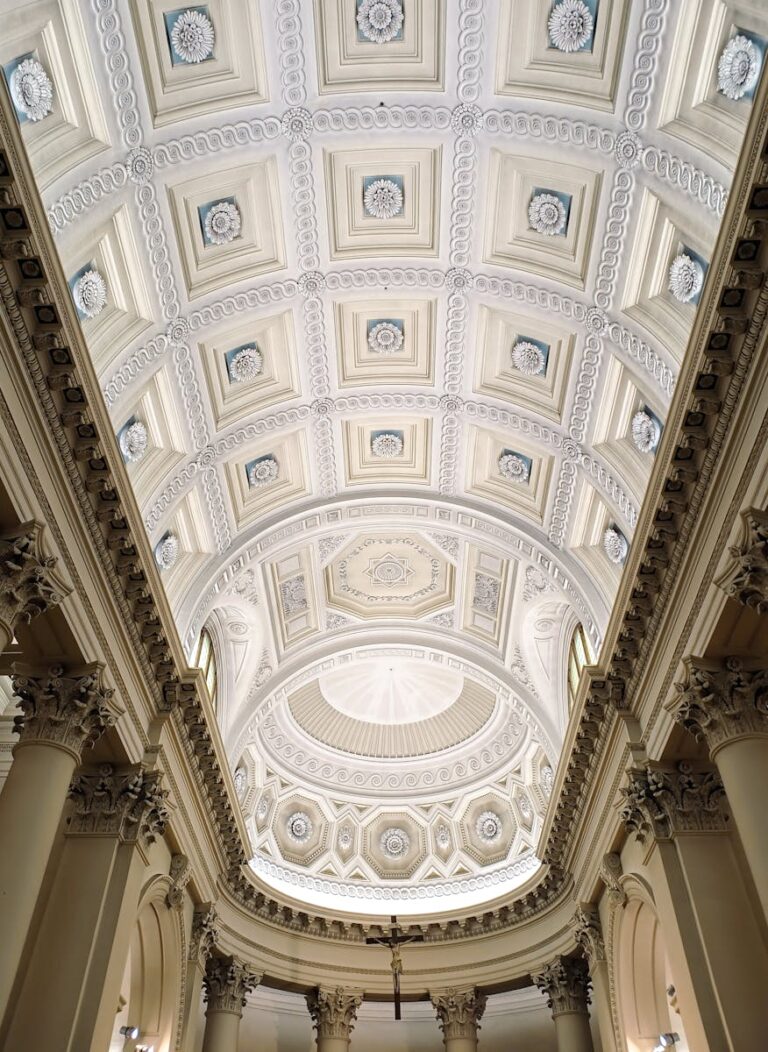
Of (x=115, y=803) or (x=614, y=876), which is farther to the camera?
(x=614, y=876)

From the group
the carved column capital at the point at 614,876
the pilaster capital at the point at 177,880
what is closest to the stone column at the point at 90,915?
the pilaster capital at the point at 177,880

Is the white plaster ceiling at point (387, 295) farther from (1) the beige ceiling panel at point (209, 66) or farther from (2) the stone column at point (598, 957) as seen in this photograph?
(2) the stone column at point (598, 957)

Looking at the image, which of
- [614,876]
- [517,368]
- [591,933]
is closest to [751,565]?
[517,368]

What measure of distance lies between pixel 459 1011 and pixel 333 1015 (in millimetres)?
3068

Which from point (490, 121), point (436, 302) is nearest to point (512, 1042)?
point (436, 302)

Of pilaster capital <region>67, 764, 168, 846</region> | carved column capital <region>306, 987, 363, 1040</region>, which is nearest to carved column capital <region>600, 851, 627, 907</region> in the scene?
pilaster capital <region>67, 764, 168, 846</region>

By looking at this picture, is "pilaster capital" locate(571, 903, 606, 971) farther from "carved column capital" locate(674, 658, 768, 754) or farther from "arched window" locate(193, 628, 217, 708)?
"arched window" locate(193, 628, 217, 708)

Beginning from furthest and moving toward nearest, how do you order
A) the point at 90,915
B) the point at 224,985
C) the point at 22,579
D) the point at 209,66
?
1. the point at 224,985
2. the point at 90,915
3. the point at 209,66
4. the point at 22,579

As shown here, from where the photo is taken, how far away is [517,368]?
46.6 feet

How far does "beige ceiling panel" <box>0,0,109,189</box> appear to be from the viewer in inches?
320

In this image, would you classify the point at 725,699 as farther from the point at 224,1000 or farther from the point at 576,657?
the point at 224,1000

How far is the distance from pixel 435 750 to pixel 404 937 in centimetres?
858

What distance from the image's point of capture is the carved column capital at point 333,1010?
19.5 m

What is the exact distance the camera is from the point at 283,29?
10234 mm
